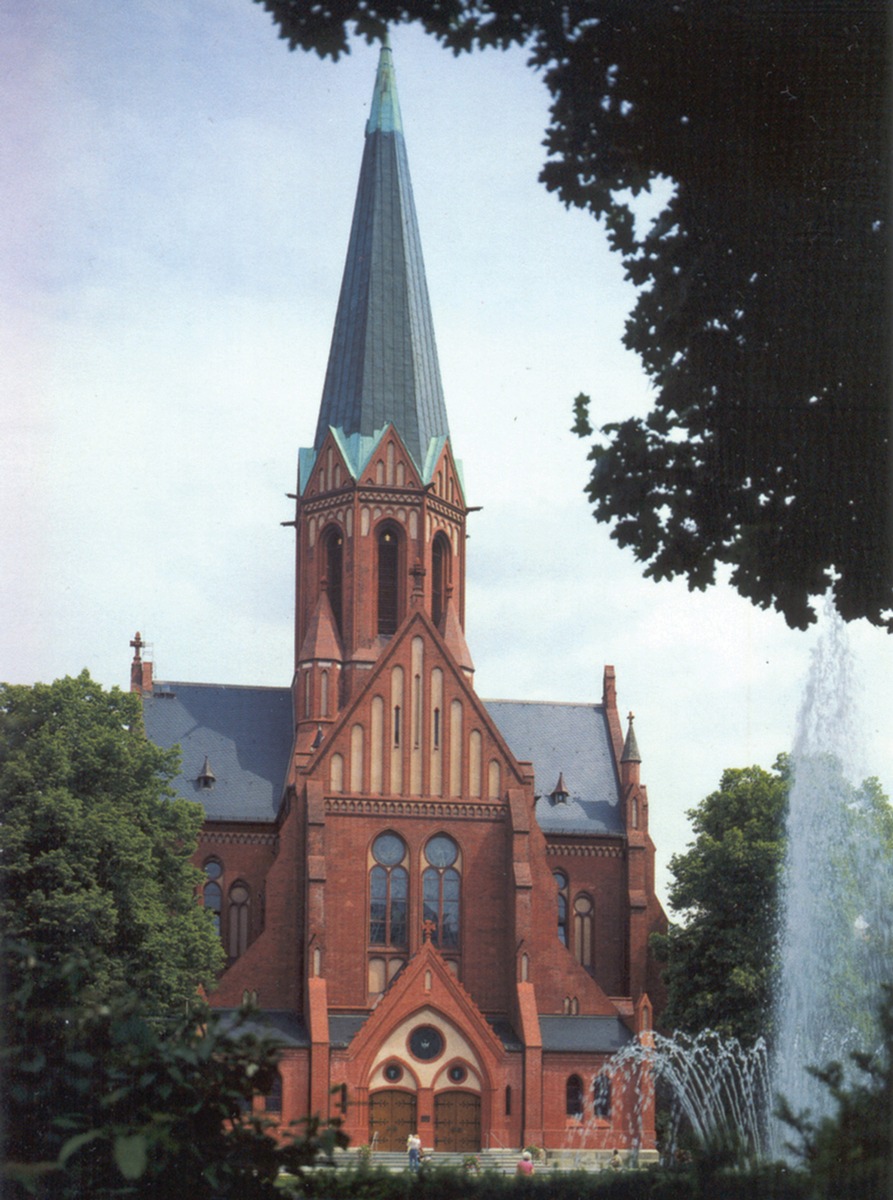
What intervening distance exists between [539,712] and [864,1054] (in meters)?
59.0

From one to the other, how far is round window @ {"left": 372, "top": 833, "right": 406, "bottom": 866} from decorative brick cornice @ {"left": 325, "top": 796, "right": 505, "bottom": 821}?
804 millimetres

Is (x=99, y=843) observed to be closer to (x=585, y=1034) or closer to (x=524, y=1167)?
(x=585, y=1034)

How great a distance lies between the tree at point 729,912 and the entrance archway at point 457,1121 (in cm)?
707

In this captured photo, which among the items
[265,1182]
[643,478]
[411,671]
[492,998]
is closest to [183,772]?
[411,671]

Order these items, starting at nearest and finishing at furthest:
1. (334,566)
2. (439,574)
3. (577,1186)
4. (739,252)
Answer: (577,1186)
(739,252)
(334,566)
(439,574)

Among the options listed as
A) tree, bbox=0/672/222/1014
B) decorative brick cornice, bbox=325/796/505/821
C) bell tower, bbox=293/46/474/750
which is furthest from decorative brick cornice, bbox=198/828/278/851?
tree, bbox=0/672/222/1014

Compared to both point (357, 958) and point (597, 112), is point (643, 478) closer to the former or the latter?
point (597, 112)

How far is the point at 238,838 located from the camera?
63250 millimetres

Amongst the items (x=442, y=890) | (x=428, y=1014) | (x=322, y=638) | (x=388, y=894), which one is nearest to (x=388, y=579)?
(x=322, y=638)

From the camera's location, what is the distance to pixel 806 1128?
1252 cm

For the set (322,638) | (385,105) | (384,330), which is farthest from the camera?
(385,105)

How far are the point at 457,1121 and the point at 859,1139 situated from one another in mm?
43817

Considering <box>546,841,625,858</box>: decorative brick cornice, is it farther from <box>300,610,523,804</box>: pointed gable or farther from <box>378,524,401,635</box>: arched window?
<box>378,524,401,635</box>: arched window

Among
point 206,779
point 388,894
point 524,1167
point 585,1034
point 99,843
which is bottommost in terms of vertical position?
point 524,1167
